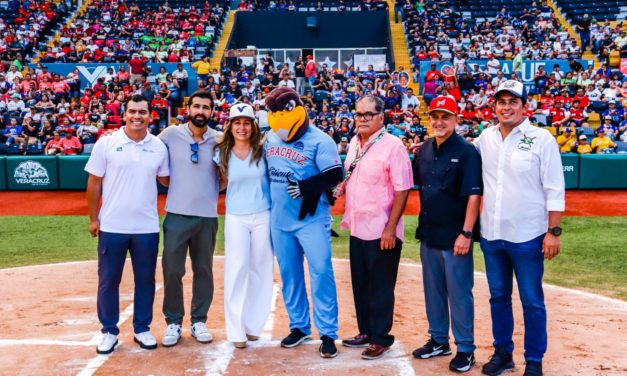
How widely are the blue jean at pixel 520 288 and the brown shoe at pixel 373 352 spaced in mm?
901

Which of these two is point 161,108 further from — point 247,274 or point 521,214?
point 521,214

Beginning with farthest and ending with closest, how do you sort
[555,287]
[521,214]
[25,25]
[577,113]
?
[25,25]
[577,113]
[555,287]
[521,214]

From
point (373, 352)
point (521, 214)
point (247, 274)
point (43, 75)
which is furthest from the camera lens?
point (43, 75)

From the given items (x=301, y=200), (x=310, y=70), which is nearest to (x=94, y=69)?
(x=310, y=70)

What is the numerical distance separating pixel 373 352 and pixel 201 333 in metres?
1.51

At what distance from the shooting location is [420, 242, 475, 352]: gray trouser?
543cm

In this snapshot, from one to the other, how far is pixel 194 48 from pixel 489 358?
24992 mm

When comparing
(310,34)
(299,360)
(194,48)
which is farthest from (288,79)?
(299,360)

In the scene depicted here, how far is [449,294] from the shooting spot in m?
5.52

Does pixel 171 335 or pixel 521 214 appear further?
pixel 171 335

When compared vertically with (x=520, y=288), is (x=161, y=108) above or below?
above

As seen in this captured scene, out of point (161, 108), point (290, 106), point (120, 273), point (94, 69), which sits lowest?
point (120, 273)

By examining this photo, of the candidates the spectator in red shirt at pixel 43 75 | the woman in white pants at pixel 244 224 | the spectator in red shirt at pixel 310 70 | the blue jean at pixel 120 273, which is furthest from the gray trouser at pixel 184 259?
the spectator in red shirt at pixel 43 75

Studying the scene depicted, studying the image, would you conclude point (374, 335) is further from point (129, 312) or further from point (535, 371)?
point (129, 312)
